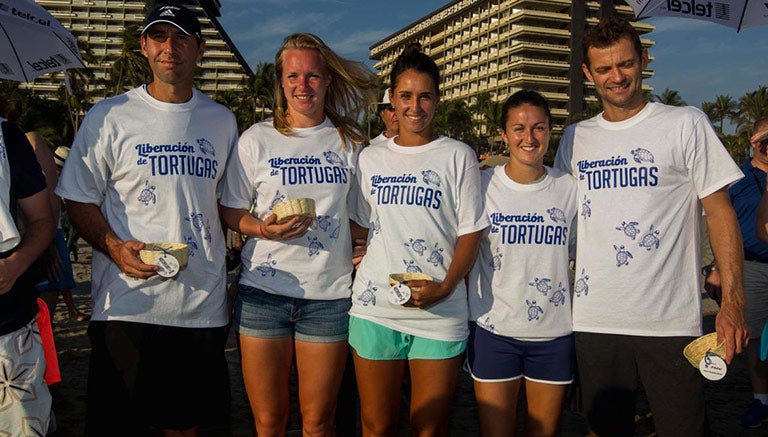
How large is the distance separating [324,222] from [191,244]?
0.77m

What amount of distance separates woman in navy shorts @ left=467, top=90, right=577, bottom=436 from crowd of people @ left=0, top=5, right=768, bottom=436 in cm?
1

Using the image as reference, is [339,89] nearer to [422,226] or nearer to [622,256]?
[422,226]

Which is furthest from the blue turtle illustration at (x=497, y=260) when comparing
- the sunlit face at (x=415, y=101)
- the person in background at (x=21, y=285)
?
the person in background at (x=21, y=285)

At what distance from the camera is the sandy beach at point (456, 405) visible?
5.49m

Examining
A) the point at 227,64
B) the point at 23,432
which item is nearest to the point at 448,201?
the point at 23,432

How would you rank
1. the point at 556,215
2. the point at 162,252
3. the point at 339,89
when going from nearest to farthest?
the point at 162,252, the point at 556,215, the point at 339,89

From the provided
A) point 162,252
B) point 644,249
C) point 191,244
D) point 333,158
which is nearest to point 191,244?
point 191,244

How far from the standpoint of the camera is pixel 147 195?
11.0 feet

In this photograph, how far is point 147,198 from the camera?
3363 mm

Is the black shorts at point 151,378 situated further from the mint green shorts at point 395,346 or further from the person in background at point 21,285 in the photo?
the mint green shorts at point 395,346

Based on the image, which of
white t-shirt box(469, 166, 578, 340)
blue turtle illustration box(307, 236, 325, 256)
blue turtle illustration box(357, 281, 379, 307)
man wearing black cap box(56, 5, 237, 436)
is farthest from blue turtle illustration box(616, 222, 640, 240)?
man wearing black cap box(56, 5, 237, 436)

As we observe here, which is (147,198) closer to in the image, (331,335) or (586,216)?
(331,335)

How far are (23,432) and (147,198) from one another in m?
1.30

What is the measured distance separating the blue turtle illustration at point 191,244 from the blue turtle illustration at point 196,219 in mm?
71
